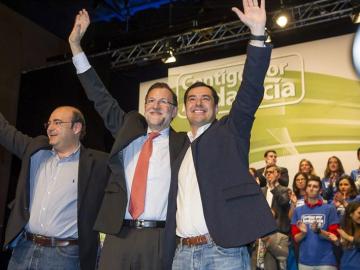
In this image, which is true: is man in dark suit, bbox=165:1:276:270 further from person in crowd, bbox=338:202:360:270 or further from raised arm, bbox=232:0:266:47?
person in crowd, bbox=338:202:360:270

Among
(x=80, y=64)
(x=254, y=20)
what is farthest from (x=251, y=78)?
(x=80, y=64)

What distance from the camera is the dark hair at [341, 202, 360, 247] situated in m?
4.78

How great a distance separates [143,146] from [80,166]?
0.55 m

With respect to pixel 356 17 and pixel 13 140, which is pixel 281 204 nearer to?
pixel 356 17

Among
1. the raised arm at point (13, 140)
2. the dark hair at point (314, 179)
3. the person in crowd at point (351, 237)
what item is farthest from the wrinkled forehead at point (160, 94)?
the dark hair at point (314, 179)

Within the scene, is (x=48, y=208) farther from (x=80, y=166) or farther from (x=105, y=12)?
(x=105, y=12)

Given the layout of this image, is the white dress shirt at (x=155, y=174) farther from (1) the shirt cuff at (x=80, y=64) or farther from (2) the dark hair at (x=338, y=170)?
(2) the dark hair at (x=338, y=170)

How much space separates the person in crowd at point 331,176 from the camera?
222 inches

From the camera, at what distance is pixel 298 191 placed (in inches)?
225

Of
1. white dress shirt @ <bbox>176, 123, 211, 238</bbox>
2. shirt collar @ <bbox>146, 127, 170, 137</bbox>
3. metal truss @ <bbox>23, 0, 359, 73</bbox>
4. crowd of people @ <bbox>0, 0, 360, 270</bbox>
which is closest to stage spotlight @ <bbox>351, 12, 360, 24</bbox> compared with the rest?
metal truss @ <bbox>23, 0, 359, 73</bbox>

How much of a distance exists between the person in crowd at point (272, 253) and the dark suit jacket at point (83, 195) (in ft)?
10.3

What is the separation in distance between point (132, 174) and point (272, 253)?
3.51 m

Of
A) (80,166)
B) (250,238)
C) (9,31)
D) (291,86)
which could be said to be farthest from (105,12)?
(250,238)

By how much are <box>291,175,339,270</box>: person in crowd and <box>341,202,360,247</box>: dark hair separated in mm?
99
